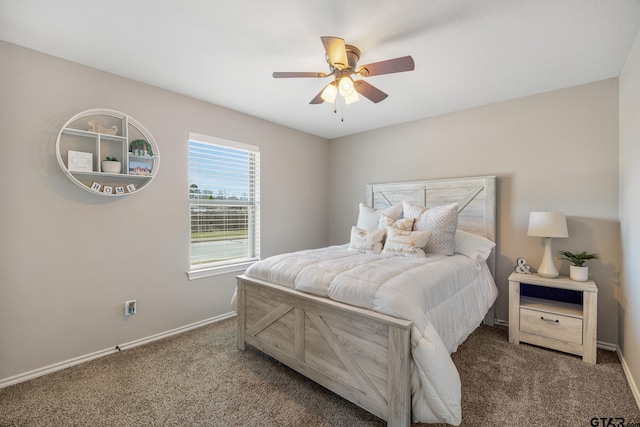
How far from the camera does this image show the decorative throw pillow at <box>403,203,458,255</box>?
2.73 m

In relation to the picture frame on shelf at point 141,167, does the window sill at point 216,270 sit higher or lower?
lower

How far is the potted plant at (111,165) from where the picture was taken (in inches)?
93.6

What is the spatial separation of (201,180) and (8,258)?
1.63 metres

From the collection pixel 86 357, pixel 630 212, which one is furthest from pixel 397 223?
pixel 86 357

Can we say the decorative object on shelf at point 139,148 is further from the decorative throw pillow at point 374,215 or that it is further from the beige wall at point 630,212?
the beige wall at point 630,212

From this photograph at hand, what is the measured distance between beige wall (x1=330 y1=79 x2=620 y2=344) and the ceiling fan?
66.8 inches

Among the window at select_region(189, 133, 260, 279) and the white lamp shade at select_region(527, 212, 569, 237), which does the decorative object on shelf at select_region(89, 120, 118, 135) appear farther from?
the white lamp shade at select_region(527, 212, 569, 237)

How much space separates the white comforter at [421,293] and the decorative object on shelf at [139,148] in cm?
148

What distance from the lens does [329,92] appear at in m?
2.13

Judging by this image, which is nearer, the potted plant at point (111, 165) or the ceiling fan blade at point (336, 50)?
the ceiling fan blade at point (336, 50)

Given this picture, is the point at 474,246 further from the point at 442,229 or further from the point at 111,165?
→ the point at 111,165

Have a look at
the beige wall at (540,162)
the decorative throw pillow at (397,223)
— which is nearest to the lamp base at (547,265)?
the beige wall at (540,162)

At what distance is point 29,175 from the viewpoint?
6.97ft

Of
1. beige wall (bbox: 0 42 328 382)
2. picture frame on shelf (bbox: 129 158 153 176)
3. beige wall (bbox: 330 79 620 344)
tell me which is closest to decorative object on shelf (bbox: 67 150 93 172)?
beige wall (bbox: 0 42 328 382)
